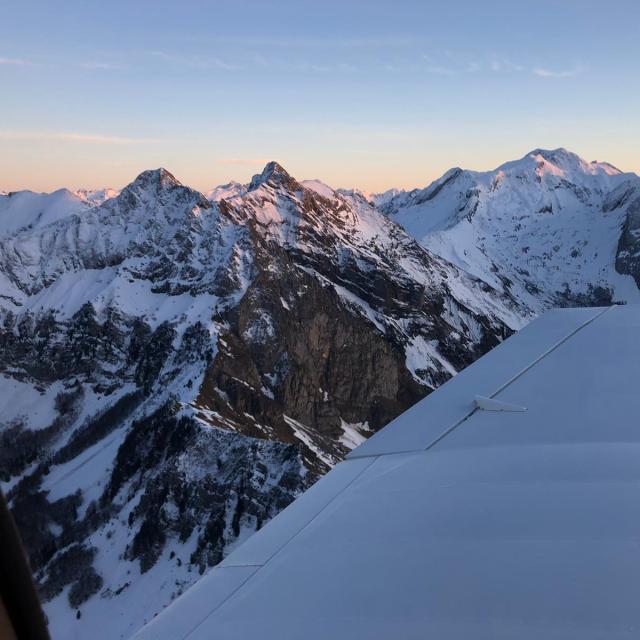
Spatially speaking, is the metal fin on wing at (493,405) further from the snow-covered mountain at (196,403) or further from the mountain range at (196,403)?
the snow-covered mountain at (196,403)

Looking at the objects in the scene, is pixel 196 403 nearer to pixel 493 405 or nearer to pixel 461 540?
pixel 493 405

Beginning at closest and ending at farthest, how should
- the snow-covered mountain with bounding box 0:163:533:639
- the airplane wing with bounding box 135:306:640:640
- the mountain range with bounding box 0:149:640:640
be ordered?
the airplane wing with bounding box 135:306:640:640 < the mountain range with bounding box 0:149:640:640 < the snow-covered mountain with bounding box 0:163:533:639

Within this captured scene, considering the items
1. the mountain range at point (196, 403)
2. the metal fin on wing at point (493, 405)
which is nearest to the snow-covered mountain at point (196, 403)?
the mountain range at point (196, 403)

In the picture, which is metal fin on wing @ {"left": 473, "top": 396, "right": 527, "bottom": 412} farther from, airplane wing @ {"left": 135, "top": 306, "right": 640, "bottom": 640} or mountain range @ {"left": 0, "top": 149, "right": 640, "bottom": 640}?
mountain range @ {"left": 0, "top": 149, "right": 640, "bottom": 640}

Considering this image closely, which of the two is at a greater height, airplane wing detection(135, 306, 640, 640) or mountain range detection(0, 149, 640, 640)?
airplane wing detection(135, 306, 640, 640)

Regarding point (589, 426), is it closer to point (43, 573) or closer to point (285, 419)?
point (43, 573)

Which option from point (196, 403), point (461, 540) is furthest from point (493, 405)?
point (196, 403)

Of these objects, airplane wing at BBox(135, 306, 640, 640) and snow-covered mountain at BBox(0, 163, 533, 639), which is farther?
snow-covered mountain at BBox(0, 163, 533, 639)

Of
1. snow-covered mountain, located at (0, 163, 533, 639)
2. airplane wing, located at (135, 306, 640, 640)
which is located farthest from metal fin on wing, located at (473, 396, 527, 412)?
snow-covered mountain, located at (0, 163, 533, 639)
